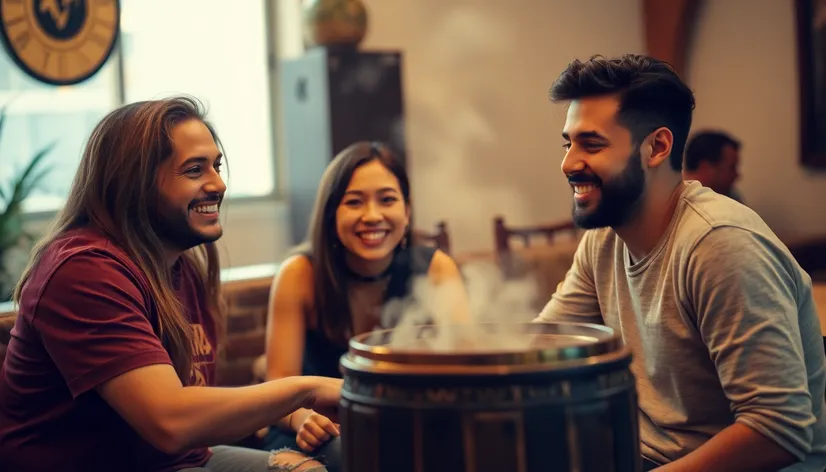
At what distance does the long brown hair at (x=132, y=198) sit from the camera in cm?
181

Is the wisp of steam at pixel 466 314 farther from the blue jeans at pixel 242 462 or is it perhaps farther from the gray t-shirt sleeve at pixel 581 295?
the blue jeans at pixel 242 462

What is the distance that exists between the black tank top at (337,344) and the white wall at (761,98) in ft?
11.8

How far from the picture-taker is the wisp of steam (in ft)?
5.20

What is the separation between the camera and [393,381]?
130 centimetres

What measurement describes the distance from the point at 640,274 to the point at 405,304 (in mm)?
856

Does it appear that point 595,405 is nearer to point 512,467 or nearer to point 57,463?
point 512,467

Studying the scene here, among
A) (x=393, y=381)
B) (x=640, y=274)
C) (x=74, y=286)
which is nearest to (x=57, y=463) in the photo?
(x=74, y=286)

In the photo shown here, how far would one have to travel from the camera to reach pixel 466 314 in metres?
2.49

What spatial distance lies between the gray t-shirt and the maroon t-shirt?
0.83 m

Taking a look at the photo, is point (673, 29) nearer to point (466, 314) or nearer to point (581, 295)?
point (466, 314)

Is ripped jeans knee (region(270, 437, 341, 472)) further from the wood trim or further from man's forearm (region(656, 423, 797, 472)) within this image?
the wood trim

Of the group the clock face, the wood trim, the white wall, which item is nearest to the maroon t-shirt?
the clock face

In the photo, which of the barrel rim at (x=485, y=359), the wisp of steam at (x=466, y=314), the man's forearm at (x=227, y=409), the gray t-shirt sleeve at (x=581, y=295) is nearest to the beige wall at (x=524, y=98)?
the wisp of steam at (x=466, y=314)

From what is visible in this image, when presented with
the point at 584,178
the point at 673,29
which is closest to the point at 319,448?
the point at 584,178
